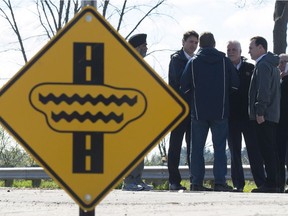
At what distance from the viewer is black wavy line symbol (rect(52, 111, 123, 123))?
5441 mm

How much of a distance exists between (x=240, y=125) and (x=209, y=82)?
95cm

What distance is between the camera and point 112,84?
5.48 metres

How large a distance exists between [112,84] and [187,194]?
5173 mm

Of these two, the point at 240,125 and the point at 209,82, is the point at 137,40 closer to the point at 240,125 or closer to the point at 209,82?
the point at 209,82

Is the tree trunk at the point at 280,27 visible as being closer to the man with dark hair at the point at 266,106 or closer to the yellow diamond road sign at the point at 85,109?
the man with dark hair at the point at 266,106

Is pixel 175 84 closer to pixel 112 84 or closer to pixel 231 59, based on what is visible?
pixel 231 59

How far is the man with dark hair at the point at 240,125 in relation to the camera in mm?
11875

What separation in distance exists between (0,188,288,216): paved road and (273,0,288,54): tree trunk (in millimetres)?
12301

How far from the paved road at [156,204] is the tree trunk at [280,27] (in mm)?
12301

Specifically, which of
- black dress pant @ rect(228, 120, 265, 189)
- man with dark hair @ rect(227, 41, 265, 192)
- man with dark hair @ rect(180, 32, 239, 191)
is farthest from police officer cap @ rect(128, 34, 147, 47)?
black dress pant @ rect(228, 120, 265, 189)

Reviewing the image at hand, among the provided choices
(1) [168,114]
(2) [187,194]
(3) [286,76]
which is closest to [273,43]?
(3) [286,76]

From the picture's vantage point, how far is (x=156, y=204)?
9.13m

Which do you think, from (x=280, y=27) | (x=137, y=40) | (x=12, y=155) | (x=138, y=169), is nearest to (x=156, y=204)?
(x=138, y=169)

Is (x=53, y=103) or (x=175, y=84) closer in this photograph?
(x=53, y=103)
